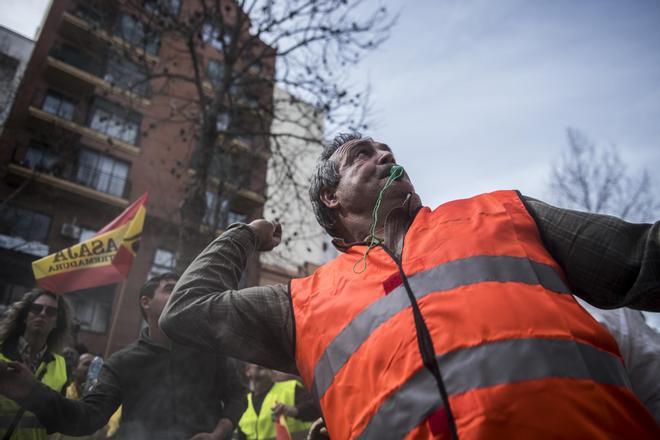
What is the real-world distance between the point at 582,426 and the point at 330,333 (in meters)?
0.63

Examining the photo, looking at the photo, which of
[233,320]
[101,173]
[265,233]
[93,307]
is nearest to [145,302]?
[265,233]

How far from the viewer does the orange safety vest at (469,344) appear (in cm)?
88

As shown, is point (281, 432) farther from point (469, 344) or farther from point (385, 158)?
point (469, 344)

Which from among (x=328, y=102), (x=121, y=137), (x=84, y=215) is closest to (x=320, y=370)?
(x=328, y=102)

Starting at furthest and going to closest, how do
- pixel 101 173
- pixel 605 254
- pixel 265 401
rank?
pixel 101 173
pixel 265 401
pixel 605 254

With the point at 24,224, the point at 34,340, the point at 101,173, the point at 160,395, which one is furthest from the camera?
the point at 101,173

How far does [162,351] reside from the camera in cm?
319

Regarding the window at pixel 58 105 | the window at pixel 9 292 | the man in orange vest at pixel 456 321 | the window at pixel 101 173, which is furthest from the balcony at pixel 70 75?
the man in orange vest at pixel 456 321

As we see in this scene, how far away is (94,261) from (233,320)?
17.3 feet

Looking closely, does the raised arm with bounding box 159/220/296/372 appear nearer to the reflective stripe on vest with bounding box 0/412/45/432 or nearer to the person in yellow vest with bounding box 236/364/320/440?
the reflective stripe on vest with bounding box 0/412/45/432

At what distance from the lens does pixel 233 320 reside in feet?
4.58

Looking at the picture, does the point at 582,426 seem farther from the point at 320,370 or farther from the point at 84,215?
the point at 84,215

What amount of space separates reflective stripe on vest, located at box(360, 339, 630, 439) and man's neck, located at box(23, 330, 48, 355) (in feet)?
13.8

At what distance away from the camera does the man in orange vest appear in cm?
90
